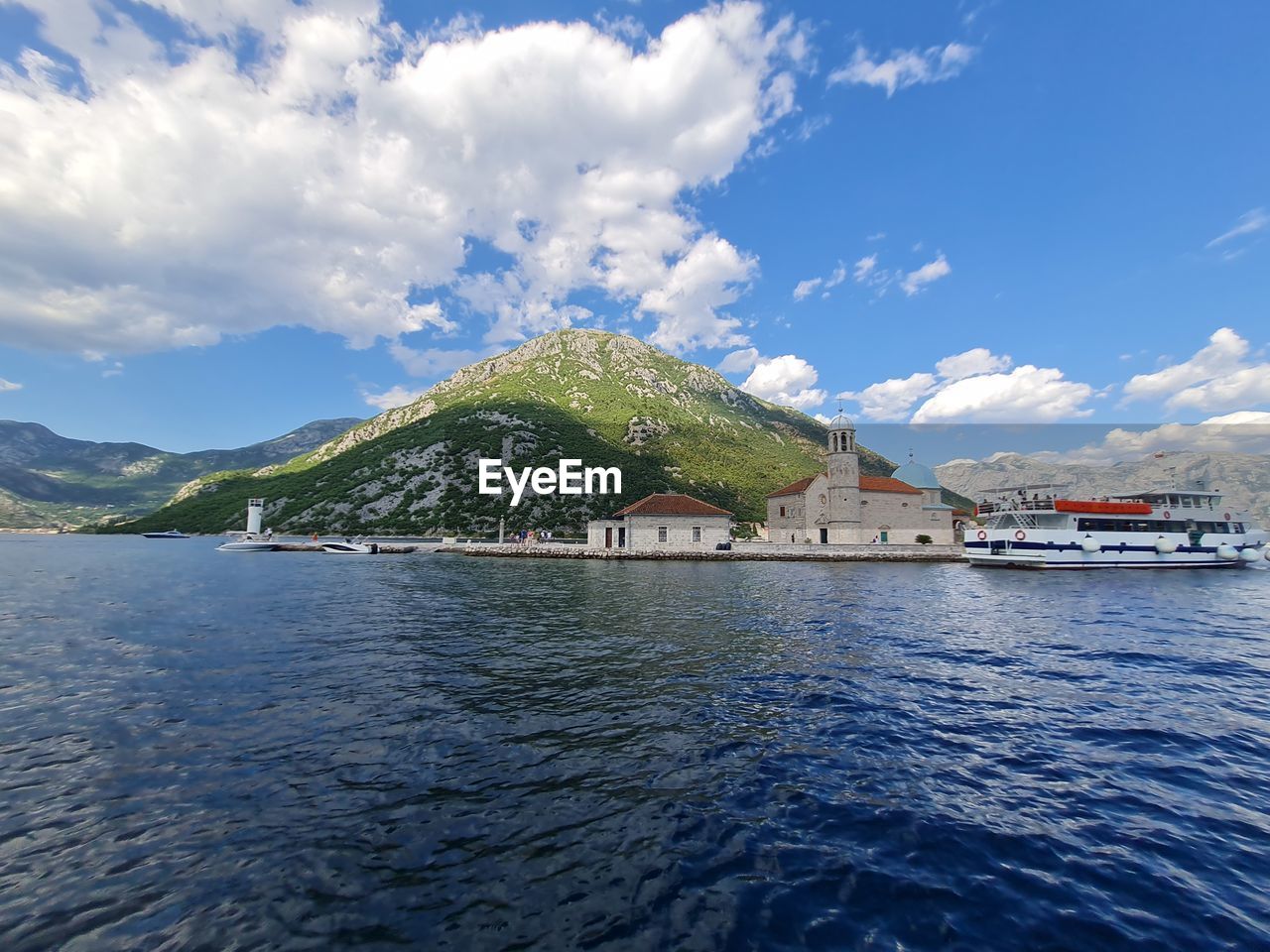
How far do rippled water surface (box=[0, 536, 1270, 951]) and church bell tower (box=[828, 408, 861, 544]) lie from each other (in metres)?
48.4

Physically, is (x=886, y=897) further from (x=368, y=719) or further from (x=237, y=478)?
(x=237, y=478)

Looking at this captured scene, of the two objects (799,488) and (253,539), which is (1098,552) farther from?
(253,539)

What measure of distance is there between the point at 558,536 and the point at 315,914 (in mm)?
83701

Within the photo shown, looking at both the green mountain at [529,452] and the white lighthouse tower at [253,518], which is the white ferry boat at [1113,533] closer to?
the green mountain at [529,452]

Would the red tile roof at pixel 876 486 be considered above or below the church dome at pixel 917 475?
below

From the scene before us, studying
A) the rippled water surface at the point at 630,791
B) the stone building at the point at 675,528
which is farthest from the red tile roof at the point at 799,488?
the rippled water surface at the point at 630,791

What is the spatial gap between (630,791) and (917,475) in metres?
85.8

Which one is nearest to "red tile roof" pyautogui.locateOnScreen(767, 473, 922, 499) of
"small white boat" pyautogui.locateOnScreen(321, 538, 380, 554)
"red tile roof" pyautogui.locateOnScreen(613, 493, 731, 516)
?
"red tile roof" pyautogui.locateOnScreen(613, 493, 731, 516)

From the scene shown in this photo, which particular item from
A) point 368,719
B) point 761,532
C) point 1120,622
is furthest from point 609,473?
point 368,719

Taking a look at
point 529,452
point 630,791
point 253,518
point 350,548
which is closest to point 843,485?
point 630,791

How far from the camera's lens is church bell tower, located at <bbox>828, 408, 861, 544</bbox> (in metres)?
66.2

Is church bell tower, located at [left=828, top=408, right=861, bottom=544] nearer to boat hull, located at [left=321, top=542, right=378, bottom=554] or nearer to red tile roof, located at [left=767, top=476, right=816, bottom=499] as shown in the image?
red tile roof, located at [left=767, top=476, right=816, bottom=499]

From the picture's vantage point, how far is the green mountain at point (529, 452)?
101 meters

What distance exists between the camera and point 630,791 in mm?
7766
